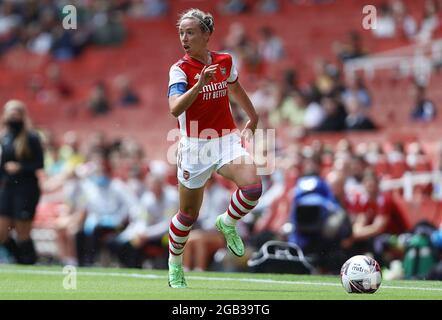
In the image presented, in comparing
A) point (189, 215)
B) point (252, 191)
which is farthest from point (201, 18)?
point (189, 215)

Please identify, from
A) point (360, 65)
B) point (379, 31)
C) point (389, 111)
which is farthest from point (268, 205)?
point (379, 31)

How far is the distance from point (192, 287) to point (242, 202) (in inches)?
38.9

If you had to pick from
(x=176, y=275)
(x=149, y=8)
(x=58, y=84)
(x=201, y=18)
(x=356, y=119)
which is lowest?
(x=176, y=275)

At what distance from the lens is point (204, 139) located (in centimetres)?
974

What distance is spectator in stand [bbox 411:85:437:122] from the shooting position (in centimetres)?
2042

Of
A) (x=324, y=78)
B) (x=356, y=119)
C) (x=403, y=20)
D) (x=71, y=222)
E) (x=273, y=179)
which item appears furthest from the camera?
(x=403, y=20)

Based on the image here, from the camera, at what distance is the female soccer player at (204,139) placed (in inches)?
373

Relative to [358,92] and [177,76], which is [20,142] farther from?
[358,92]

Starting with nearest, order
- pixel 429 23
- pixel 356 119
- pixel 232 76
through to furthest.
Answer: pixel 232 76 → pixel 356 119 → pixel 429 23

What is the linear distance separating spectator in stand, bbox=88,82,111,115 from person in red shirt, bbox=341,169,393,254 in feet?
46.9

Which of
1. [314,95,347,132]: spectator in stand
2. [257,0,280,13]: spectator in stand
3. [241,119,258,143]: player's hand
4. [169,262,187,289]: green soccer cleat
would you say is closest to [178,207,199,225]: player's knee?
[169,262,187,289]: green soccer cleat

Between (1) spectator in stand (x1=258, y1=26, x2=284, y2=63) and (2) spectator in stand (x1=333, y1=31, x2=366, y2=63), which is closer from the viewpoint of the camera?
(2) spectator in stand (x1=333, y1=31, x2=366, y2=63)

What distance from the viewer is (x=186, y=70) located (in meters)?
9.46

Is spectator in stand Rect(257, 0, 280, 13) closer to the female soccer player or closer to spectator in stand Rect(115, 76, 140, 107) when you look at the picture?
spectator in stand Rect(115, 76, 140, 107)
